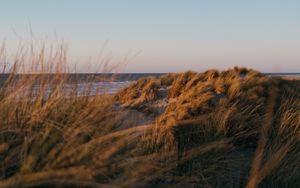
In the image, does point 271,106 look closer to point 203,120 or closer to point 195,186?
point 203,120

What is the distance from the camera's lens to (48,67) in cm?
545

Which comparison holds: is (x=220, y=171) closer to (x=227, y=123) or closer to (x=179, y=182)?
(x=179, y=182)

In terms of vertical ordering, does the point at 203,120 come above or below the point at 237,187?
above

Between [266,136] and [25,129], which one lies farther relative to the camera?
[266,136]

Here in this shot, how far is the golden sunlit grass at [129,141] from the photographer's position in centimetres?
397

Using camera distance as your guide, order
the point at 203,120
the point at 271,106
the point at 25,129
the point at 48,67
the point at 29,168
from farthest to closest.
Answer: the point at 271,106, the point at 203,120, the point at 48,67, the point at 25,129, the point at 29,168

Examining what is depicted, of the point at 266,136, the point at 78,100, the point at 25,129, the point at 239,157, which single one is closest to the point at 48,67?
the point at 78,100

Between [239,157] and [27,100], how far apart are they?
2.82 meters

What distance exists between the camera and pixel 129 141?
513cm

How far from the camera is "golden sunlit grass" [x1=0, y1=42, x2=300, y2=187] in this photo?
13.0 ft

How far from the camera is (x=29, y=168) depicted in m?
3.74

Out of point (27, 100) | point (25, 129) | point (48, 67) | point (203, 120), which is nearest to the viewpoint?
point (25, 129)

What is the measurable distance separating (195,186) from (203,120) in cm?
164

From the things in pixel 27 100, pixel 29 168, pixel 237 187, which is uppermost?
pixel 27 100
